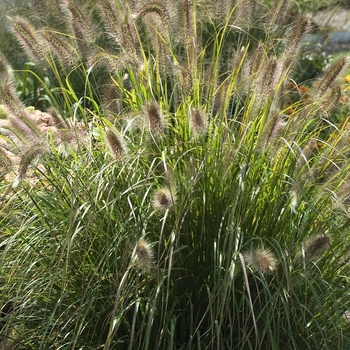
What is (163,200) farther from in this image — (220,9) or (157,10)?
(220,9)

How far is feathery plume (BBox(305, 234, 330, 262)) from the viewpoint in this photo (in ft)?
9.24

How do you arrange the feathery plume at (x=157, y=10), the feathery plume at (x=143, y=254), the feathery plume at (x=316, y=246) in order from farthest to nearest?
the feathery plume at (x=157, y=10)
the feathery plume at (x=316, y=246)
the feathery plume at (x=143, y=254)

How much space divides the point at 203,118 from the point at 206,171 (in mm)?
259

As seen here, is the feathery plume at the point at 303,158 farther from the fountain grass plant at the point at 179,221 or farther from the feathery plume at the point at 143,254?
the feathery plume at the point at 143,254

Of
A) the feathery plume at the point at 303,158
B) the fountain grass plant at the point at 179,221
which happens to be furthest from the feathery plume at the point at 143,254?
the feathery plume at the point at 303,158

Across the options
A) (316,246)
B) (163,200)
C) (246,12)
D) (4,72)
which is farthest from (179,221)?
(246,12)

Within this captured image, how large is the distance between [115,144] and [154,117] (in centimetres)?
19

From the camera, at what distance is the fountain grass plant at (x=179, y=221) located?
2979mm

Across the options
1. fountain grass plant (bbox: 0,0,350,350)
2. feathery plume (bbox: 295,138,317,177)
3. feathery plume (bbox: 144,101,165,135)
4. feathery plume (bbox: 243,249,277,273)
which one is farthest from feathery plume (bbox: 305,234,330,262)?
feathery plume (bbox: 144,101,165,135)

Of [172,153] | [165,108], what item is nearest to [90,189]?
[172,153]

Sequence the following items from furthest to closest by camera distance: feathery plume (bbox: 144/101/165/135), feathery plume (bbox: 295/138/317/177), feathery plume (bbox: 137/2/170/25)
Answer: feathery plume (bbox: 137/2/170/25)
feathery plume (bbox: 295/138/317/177)
feathery plume (bbox: 144/101/165/135)

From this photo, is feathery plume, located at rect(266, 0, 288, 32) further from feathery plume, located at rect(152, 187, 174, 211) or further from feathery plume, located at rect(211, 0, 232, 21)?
Answer: feathery plume, located at rect(152, 187, 174, 211)

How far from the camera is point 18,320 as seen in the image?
3246mm

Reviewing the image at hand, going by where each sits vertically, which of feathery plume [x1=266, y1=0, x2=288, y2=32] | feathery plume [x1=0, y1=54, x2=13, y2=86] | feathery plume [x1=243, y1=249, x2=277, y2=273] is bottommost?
feathery plume [x1=243, y1=249, x2=277, y2=273]
